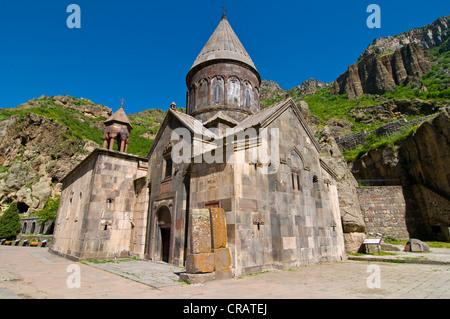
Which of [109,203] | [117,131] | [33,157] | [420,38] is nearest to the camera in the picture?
[109,203]

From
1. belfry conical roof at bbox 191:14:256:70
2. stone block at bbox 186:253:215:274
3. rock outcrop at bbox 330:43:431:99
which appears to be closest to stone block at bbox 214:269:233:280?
stone block at bbox 186:253:215:274

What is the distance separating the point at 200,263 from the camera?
5660 mm

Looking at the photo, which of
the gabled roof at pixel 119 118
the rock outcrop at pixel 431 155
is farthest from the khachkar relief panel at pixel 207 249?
the rock outcrop at pixel 431 155

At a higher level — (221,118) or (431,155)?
(221,118)

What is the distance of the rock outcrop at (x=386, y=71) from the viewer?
50.2 m

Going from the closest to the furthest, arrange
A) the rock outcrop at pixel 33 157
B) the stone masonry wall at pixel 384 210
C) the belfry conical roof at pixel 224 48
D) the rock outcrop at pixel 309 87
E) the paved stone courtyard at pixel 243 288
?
the paved stone courtyard at pixel 243 288 → the belfry conical roof at pixel 224 48 → the stone masonry wall at pixel 384 210 → the rock outcrop at pixel 33 157 → the rock outcrop at pixel 309 87

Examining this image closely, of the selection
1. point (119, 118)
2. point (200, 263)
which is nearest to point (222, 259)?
point (200, 263)

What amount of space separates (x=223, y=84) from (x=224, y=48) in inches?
107

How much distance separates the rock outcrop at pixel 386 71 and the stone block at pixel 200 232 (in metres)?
58.8

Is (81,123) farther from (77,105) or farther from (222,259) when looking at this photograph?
(222,259)

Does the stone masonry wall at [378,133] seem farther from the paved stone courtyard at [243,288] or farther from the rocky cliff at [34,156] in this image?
the rocky cliff at [34,156]

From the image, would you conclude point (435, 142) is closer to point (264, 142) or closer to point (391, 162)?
point (391, 162)

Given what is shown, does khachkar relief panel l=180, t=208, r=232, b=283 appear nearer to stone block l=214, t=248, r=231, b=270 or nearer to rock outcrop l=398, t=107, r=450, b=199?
stone block l=214, t=248, r=231, b=270
